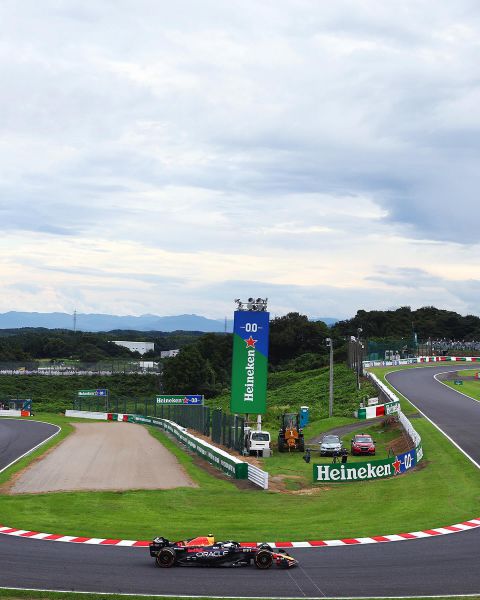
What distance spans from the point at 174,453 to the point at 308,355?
109 meters

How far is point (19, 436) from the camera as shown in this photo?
6981cm

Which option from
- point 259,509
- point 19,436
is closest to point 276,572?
point 259,509

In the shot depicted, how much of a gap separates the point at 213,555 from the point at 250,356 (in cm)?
2951

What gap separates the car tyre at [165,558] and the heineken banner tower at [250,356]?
Result: 1144 inches

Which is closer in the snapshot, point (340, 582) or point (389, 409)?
point (340, 582)

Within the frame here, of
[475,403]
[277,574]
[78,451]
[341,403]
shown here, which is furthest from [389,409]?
[277,574]

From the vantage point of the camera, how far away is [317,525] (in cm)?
2658

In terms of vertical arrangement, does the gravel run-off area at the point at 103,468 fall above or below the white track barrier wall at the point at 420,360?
below

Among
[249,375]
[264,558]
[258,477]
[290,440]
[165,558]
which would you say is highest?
[249,375]

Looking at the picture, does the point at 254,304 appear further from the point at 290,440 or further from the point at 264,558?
the point at 264,558

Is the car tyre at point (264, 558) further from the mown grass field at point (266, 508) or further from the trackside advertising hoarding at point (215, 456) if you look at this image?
the trackside advertising hoarding at point (215, 456)

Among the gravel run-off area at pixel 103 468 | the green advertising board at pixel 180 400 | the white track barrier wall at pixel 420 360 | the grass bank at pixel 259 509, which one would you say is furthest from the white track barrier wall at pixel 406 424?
the white track barrier wall at pixel 420 360

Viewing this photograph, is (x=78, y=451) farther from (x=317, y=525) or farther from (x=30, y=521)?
(x=317, y=525)

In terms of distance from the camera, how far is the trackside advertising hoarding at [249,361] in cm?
4956
